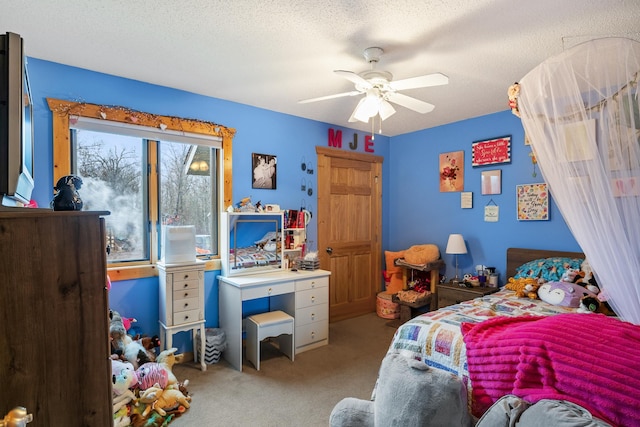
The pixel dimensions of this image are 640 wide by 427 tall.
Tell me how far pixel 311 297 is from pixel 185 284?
4.02 ft

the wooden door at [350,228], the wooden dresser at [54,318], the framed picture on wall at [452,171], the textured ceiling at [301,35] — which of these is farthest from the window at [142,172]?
the framed picture on wall at [452,171]

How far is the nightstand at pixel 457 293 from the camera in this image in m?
3.42

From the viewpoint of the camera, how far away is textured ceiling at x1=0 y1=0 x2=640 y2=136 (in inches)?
72.1

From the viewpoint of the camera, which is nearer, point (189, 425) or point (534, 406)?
point (534, 406)

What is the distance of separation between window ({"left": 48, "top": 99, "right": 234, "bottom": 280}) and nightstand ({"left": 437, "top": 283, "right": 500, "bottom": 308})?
253 centimetres

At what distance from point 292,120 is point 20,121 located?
9.69 ft

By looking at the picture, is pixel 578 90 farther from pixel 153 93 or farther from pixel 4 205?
pixel 153 93

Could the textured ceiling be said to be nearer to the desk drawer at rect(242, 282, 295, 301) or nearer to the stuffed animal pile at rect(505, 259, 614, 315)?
the stuffed animal pile at rect(505, 259, 614, 315)

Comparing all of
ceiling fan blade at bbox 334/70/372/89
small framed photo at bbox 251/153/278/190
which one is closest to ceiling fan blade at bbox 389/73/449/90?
ceiling fan blade at bbox 334/70/372/89

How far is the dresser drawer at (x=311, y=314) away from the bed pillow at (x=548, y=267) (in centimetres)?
198

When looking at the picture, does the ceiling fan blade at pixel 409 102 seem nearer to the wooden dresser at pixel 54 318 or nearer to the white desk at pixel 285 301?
the white desk at pixel 285 301

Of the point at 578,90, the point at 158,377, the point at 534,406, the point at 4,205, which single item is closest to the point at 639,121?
the point at 578,90

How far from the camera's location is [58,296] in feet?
3.47

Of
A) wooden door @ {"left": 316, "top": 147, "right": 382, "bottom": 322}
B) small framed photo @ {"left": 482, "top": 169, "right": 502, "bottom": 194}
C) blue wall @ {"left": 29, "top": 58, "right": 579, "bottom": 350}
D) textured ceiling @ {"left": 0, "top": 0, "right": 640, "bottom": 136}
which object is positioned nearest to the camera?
textured ceiling @ {"left": 0, "top": 0, "right": 640, "bottom": 136}
